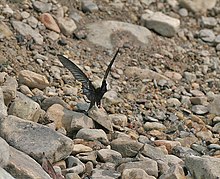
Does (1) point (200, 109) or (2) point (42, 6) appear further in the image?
(2) point (42, 6)

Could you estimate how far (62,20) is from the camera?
557 cm

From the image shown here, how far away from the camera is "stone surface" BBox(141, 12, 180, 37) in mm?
6000

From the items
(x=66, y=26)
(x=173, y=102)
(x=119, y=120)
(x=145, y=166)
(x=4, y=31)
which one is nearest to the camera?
(x=145, y=166)

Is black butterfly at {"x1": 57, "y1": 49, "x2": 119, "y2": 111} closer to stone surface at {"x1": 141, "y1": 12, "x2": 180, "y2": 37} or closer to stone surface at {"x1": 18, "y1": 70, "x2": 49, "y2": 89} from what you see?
stone surface at {"x1": 18, "y1": 70, "x2": 49, "y2": 89}

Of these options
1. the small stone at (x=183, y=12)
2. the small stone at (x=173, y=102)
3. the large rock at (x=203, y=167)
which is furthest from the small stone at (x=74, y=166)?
the small stone at (x=183, y=12)

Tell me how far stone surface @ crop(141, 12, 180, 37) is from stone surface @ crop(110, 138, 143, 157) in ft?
6.79

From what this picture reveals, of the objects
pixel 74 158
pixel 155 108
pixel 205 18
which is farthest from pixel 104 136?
pixel 205 18

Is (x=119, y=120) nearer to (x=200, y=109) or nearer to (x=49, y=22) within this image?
(x=200, y=109)

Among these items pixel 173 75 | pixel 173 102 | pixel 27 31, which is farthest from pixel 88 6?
pixel 173 102

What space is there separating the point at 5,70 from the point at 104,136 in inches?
37.1

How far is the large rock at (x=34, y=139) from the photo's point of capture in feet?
12.0

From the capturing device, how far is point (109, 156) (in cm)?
397

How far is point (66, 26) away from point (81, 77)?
1108mm

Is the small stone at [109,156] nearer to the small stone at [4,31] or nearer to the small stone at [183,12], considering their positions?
the small stone at [4,31]
